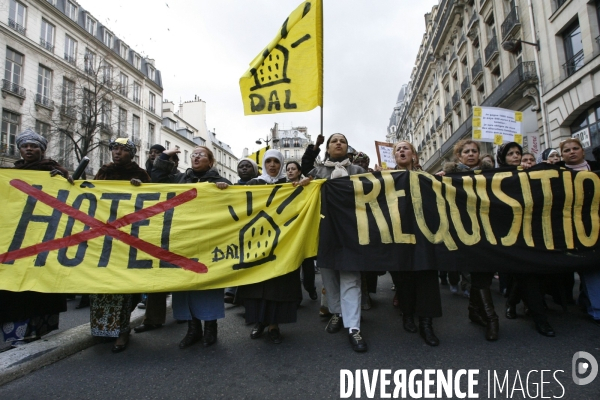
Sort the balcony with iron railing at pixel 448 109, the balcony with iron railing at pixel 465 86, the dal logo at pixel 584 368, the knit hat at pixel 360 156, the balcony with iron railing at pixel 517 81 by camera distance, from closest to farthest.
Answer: the dal logo at pixel 584 368 < the knit hat at pixel 360 156 < the balcony with iron railing at pixel 517 81 < the balcony with iron railing at pixel 465 86 < the balcony with iron railing at pixel 448 109

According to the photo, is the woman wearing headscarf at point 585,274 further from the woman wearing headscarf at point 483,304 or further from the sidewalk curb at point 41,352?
the sidewalk curb at point 41,352

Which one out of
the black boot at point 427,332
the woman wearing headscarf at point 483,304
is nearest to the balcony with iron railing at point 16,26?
the black boot at point 427,332

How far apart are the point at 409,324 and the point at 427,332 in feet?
1.10

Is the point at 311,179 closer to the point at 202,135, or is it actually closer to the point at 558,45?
the point at 558,45

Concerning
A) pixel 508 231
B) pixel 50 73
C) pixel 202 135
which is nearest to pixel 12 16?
pixel 50 73

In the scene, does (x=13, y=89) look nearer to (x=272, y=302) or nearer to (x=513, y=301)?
(x=272, y=302)

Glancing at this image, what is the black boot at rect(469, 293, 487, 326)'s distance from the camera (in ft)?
10.6

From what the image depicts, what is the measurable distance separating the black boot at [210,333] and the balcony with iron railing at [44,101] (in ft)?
86.1

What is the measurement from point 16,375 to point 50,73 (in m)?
28.6

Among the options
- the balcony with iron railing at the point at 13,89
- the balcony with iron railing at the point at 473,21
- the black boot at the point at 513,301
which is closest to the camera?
the black boot at the point at 513,301

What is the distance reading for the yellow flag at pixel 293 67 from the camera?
4074 millimetres

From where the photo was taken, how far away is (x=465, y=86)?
23.8 meters

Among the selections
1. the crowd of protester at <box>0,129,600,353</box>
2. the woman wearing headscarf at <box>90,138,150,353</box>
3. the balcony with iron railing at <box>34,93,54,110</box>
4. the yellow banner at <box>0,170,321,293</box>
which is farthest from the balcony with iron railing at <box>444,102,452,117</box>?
the balcony with iron railing at <box>34,93,54,110</box>

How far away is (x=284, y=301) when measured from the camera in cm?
316
